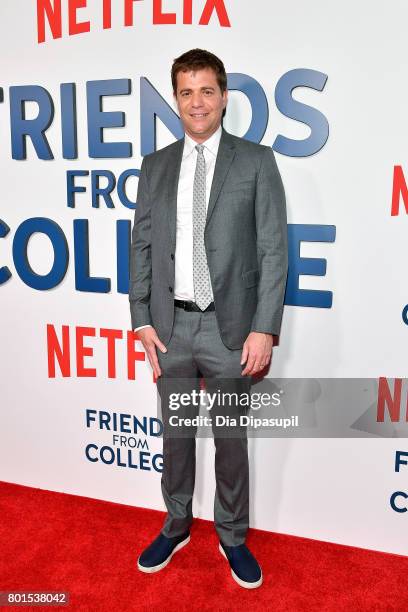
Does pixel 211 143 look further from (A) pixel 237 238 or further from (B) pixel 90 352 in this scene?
(B) pixel 90 352

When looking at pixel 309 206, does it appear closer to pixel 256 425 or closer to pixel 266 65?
pixel 266 65

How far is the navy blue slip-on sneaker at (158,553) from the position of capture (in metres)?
2.16

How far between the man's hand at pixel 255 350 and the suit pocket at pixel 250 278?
17 cm

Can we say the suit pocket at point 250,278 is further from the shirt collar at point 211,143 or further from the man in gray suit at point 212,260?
the shirt collar at point 211,143

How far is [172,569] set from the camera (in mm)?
2178

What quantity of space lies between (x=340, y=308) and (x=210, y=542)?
3.60ft

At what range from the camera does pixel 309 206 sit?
7.11 feet

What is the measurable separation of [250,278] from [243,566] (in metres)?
1.07

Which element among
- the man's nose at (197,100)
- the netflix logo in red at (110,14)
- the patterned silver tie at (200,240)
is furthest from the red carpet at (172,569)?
the netflix logo in red at (110,14)

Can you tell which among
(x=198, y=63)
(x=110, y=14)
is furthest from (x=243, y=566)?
(x=110, y=14)

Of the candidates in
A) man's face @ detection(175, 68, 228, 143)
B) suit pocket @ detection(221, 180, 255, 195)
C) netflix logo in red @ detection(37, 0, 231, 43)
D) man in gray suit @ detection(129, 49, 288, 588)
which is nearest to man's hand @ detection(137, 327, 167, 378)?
man in gray suit @ detection(129, 49, 288, 588)

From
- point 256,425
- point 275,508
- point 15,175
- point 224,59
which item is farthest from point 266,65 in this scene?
point 275,508

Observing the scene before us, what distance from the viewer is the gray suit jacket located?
191cm

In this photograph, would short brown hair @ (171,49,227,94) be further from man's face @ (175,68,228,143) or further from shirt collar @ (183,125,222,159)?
shirt collar @ (183,125,222,159)
